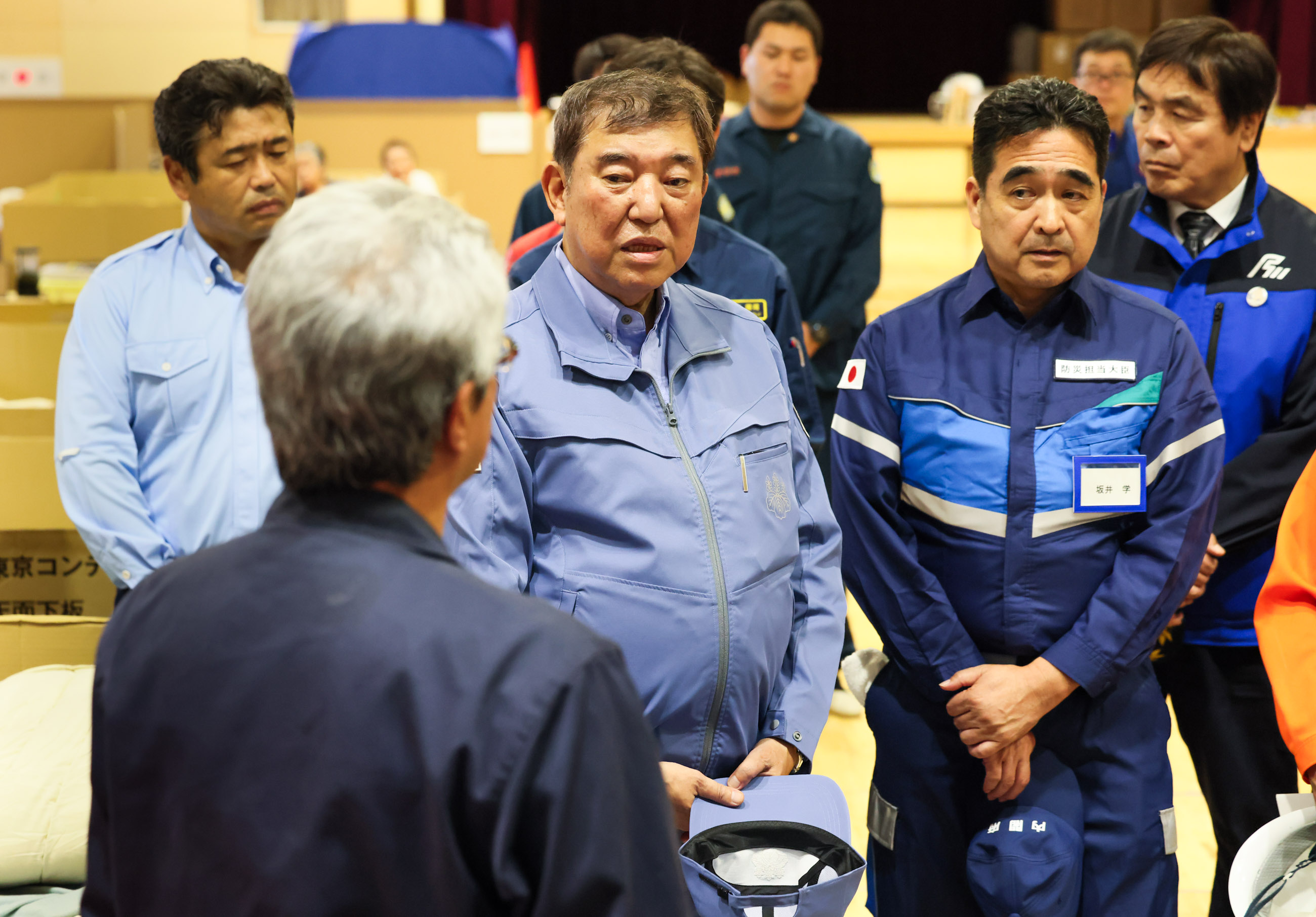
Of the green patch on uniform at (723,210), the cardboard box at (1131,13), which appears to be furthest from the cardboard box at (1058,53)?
the green patch on uniform at (723,210)

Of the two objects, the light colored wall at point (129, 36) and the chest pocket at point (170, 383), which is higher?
the light colored wall at point (129, 36)

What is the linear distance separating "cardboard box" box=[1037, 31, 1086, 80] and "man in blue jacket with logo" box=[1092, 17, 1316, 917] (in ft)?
26.2

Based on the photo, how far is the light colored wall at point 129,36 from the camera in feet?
A: 23.7

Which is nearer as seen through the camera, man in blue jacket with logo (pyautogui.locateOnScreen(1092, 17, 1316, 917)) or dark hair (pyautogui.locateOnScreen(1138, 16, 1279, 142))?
man in blue jacket with logo (pyautogui.locateOnScreen(1092, 17, 1316, 917))

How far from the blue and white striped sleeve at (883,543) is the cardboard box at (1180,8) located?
9.50m

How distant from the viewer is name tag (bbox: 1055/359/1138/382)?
1.61m

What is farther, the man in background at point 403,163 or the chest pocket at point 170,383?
the man in background at point 403,163

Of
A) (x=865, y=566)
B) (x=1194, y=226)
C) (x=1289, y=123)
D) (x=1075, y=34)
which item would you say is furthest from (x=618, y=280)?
(x=1075, y=34)

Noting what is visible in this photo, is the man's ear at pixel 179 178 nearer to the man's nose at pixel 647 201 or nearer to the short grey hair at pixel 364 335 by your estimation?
the man's nose at pixel 647 201

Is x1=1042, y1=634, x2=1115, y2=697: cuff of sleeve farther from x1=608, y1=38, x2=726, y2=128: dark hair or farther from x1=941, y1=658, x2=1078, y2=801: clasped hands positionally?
x1=608, y1=38, x2=726, y2=128: dark hair

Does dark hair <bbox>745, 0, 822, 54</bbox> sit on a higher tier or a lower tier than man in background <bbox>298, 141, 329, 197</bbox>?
higher

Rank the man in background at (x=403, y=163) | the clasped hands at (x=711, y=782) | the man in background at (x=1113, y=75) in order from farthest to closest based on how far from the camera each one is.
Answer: the man in background at (x=403, y=163), the man in background at (x=1113, y=75), the clasped hands at (x=711, y=782)

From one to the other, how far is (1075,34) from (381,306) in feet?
33.2

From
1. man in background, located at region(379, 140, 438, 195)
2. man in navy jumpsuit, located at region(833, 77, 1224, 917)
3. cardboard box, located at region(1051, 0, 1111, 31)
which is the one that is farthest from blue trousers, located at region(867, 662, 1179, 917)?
cardboard box, located at region(1051, 0, 1111, 31)
